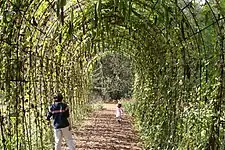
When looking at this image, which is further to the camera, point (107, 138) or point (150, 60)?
point (107, 138)

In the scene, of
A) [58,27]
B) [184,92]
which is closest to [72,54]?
[58,27]

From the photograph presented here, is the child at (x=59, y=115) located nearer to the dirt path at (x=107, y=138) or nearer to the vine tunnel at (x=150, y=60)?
the vine tunnel at (x=150, y=60)

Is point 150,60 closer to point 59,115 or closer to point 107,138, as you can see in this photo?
point 107,138

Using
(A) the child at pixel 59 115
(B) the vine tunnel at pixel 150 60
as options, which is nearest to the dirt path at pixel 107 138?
(B) the vine tunnel at pixel 150 60

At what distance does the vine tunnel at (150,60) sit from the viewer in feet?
16.5

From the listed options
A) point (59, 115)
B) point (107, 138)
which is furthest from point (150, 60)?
point (59, 115)

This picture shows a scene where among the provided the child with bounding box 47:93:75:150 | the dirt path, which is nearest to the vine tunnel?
the child with bounding box 47:93:75:150

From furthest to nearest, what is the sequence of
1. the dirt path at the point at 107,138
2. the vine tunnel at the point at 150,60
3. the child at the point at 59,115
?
the dirt path at the point at 107,138
the child at the point at 59,115
the vine tunnel at the point at 150,60

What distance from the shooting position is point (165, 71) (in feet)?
30.6

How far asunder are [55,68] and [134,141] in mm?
3098

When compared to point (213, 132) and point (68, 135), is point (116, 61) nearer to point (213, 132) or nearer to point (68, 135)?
point (68, 135)

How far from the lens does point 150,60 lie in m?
13.1

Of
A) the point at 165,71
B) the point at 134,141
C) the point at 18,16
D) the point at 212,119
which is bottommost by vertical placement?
the point at 134,141

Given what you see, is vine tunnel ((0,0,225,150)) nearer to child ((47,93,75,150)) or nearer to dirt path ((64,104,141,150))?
child ((47,93,75,150))
